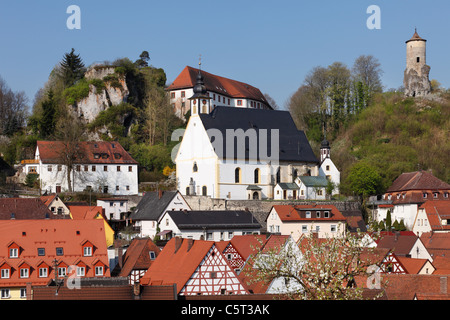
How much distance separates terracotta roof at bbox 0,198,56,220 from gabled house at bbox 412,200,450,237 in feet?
94.9

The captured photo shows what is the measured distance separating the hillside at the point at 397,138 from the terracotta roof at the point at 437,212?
6.85 m

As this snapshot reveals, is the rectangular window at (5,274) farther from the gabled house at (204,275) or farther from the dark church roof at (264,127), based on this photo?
the dark church roof at (264,127)

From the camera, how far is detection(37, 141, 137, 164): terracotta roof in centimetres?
6600

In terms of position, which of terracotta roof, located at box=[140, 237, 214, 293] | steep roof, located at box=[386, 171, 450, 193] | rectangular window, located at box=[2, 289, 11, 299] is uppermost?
steep roof, located at box=[386, 171, 450, 193]

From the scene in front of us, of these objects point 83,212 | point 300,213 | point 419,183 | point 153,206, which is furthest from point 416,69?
point 83,212

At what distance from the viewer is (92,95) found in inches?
3142

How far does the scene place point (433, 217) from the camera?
58.3m

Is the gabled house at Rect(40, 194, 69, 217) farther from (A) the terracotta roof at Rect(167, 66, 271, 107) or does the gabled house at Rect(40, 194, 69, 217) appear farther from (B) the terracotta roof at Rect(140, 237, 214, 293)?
(A) the terracotta roof at Rect(167, 66, 271, 107)

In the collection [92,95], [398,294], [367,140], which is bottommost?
[398,294]

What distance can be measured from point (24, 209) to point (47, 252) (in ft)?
46.1

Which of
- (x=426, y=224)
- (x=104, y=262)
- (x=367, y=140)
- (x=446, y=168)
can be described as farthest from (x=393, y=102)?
(x=104, y=262)

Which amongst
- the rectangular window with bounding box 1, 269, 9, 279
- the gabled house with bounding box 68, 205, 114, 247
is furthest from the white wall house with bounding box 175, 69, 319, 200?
the rectangular window with bounding box 1, 269, 9, 279
